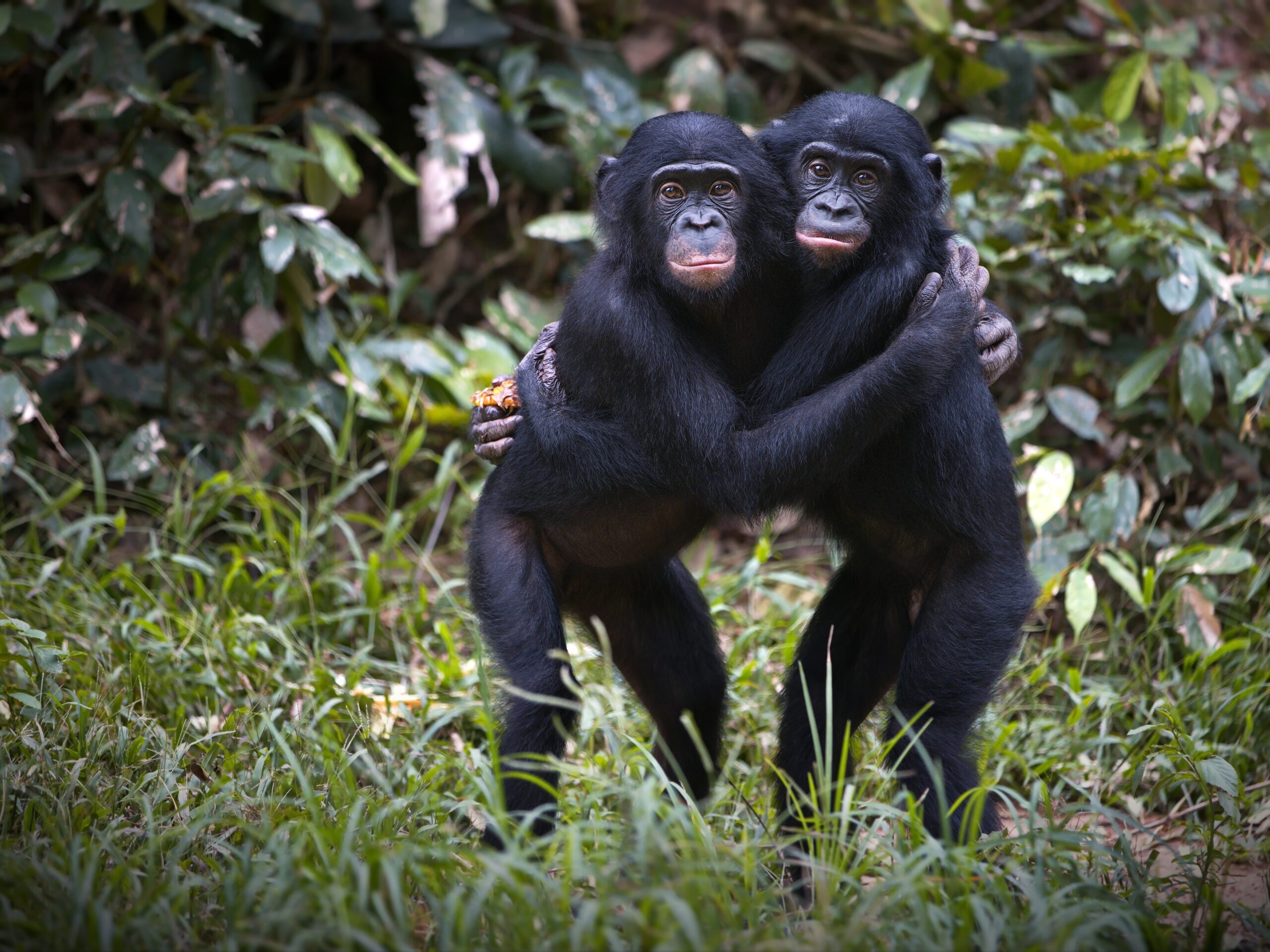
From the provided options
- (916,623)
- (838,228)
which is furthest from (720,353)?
(916,623)

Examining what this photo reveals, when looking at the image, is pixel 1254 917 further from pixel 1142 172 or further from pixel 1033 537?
pixel 1142 172

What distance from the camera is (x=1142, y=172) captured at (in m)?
5.90

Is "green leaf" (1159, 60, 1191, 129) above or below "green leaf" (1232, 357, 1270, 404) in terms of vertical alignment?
above

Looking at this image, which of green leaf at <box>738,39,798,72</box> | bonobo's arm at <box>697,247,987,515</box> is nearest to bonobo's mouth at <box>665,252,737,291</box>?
bonobo's arm at <box>697,247,987,515</box>

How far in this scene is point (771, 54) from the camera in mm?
7582

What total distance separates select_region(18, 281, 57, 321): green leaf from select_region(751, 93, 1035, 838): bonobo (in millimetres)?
3403

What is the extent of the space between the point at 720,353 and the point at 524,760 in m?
1.43

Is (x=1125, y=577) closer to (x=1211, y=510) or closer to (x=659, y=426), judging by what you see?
(x=1211, y=510)

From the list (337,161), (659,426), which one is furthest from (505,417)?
(337,161)

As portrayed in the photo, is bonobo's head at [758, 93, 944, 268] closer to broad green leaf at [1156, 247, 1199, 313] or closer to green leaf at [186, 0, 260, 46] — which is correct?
broad green leaf at [1156, 247, 1199, 313]

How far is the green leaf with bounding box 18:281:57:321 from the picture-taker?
536 cm

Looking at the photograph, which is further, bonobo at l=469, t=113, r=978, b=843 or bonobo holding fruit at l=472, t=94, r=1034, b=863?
bonobo holding fruit at l=472, t=94, r=1034, b=863

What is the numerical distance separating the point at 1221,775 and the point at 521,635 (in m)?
2.32

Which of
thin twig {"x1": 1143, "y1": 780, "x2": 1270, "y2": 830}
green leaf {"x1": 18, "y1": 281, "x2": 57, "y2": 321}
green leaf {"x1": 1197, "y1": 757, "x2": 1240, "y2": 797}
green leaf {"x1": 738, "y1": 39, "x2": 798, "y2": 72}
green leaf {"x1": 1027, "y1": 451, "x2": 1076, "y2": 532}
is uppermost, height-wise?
green leaf {"x1": 738, "y1": 39, "x2": 798, "y2": 72}
